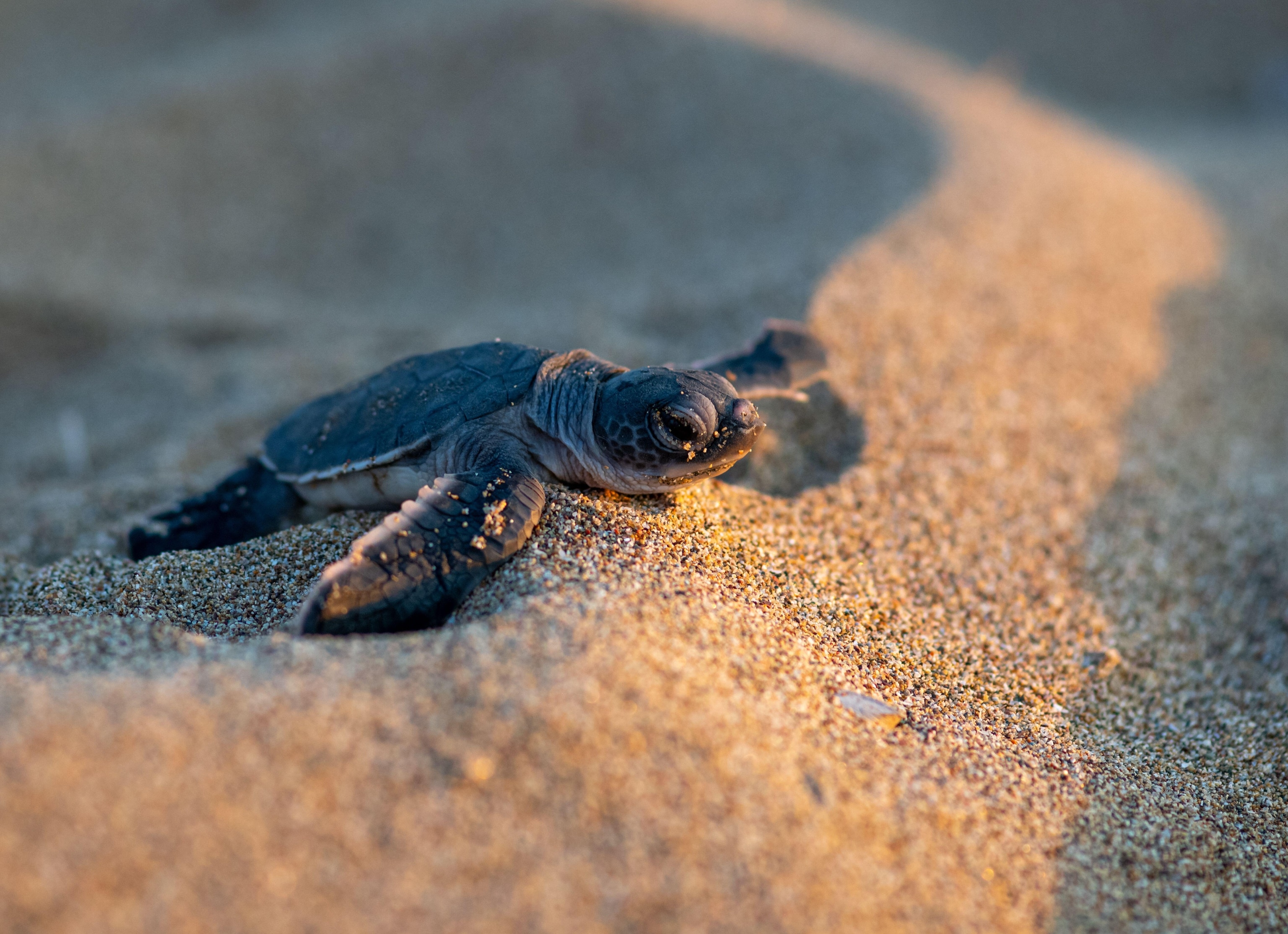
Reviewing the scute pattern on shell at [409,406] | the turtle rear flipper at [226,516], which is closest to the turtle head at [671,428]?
the scute pattern on shell at [409,406]

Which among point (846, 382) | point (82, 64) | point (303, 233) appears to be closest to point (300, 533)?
point (846, 382)

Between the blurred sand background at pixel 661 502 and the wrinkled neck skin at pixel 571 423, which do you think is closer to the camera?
the blurred sand background at pixel 661 502

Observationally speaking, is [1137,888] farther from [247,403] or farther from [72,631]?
[247,403]

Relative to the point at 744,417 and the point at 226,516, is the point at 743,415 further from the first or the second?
the point at 226,516

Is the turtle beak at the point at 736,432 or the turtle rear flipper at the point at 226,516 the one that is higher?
the turtle beak at the point at 736,432

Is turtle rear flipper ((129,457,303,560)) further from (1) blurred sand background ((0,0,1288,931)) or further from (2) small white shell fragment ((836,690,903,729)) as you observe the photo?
(2) small white shell fragment ((836,690,903,729))

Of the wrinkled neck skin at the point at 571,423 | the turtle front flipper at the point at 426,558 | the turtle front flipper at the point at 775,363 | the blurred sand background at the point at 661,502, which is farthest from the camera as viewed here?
the turtle front flipper at the point at 775,363

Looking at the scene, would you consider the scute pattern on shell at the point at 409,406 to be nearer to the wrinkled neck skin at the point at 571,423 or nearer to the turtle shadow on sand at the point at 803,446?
the wrinkled neck skin at the point at 571,423

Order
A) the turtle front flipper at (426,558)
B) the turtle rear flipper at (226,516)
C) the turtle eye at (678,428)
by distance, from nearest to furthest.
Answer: the turtle front flipper at (426,558), the turtle eye at (678,428), the turtle rear flipper at (226,516)
